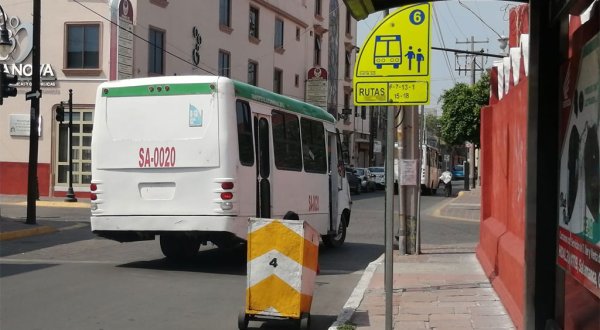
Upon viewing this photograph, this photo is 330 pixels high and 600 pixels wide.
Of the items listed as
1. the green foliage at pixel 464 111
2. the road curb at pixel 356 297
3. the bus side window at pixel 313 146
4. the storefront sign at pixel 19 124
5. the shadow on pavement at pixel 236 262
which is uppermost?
the green foliage at pixel 464 111

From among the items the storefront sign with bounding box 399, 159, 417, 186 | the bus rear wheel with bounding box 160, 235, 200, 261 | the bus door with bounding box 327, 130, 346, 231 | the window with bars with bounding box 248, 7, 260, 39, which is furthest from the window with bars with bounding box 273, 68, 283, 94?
Result: the storefront sign with bounding box 399, 159, 417, 186

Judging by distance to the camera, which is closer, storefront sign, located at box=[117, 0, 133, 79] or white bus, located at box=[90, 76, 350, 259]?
white bus, located at box=[90, 76, 350, 259]

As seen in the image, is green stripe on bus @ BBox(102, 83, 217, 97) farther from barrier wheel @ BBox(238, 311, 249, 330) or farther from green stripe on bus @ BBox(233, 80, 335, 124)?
barrier wheel @ BBox(238, 311, 249, 330)

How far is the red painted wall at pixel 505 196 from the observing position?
22.7 ft

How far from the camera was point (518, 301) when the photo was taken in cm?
668

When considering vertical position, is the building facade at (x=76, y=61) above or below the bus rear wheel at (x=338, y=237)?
above

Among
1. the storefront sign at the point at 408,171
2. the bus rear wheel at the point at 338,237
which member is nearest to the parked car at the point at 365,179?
the bus rear wheel at the point at 338,237

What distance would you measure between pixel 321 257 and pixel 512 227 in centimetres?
553

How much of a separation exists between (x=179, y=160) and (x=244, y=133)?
1.11 meters

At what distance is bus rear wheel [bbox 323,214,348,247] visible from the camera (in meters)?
14.0

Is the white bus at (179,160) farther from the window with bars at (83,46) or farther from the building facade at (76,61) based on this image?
the window with bars at (83,46)

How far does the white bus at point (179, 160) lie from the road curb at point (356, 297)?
6.34 ft

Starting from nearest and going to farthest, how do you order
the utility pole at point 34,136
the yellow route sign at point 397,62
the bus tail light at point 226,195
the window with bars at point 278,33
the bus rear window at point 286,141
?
the yellow route sign at point 397,62, the bus tail light at point 226,195, the bus rear window at point 286,141, the utility pole at point 34,136, the window with bars at point 278,33

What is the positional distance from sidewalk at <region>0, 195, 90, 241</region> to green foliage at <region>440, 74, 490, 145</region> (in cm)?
2041
